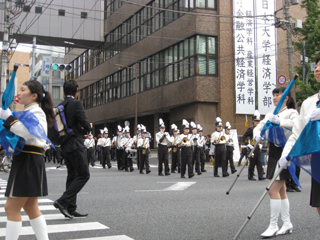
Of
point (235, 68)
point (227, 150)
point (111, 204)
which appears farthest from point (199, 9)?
point (111, 204)

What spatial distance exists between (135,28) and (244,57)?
1267cm

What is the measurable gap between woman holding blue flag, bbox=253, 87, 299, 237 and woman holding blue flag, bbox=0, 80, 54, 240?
9.67ft

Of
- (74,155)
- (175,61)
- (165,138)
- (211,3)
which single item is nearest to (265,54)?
(211,3)

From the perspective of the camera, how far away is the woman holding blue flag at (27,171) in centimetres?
384

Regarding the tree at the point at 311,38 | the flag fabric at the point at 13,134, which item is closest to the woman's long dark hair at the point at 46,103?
the flag fabric at the point at 13,134

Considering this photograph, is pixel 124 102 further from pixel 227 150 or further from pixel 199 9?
pixel 227 150

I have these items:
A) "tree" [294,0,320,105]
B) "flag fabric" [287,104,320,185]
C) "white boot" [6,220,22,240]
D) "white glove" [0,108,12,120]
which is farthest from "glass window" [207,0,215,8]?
"white boot" [6,220,22,240]

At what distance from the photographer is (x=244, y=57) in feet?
87.8

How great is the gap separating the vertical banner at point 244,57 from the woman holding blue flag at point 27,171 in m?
23.3

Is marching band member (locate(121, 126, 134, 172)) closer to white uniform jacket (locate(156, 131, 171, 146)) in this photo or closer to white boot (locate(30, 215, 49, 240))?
white uniform jacket (locate(156, 131, 171, 146))

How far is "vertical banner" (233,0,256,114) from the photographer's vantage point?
2656cm

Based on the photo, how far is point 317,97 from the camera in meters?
3.83

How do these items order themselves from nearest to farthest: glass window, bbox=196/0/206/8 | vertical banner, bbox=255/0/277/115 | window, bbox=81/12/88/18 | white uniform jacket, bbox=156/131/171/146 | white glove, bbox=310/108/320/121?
1. white glove, bbox=310/108/320/121
2. white uniform jacket, bbox=156/131/171/146
3. glass window, bbox=196/0/206/8
4. vertical banner, bbox=255/0/277/115
5. window, bbox=81/12/88/18

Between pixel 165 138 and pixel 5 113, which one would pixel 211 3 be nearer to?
pixel 165 138
